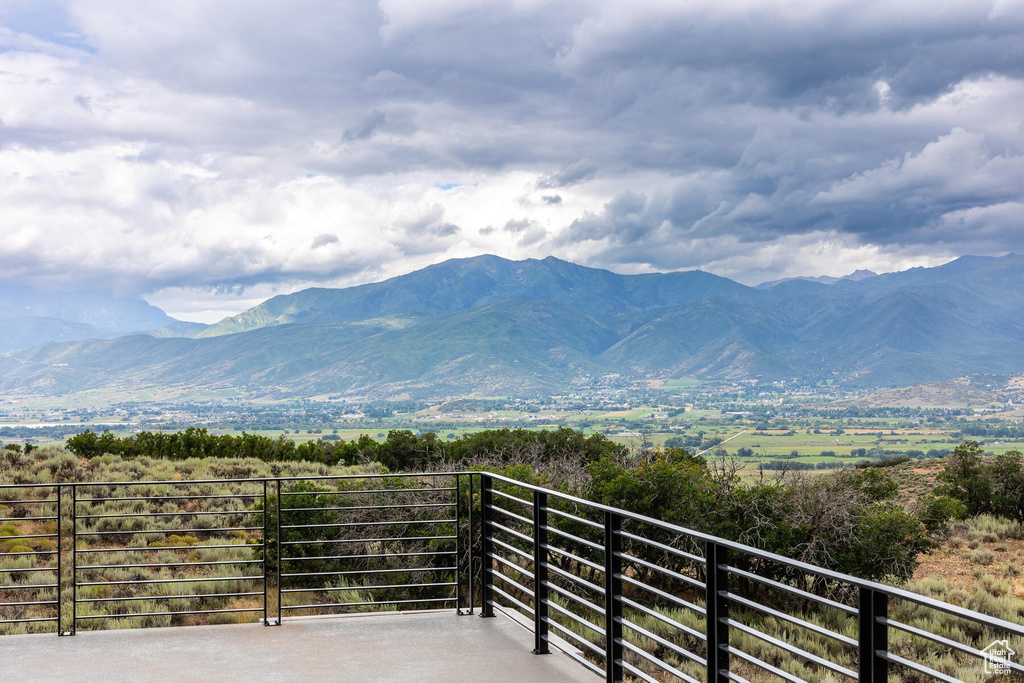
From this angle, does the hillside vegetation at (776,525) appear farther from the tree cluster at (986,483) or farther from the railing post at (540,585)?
the railing post at (540,585)

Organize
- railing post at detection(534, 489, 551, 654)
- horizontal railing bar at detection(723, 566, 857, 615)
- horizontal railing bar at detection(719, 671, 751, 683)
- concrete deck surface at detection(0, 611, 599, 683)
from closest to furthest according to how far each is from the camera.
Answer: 1. horizontal railing bar at detection(723, 566, 857, 615)
2. horizontal railing bar at detection(719, 671, 751, 683)
3. concrete deck surface at detection(0, 611, 599, 683)
4. railing post at detection(534, 489, 551, 654)

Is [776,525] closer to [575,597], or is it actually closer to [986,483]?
[575,597]

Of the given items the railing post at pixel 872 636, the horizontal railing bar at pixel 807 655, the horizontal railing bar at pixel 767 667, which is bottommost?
the horizontal railing bar at pixel 767 667

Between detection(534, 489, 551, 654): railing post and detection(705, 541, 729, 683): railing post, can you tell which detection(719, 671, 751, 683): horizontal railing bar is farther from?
detection(534, 489, 551, 654): railing post

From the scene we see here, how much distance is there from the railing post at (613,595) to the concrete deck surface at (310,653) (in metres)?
0.29

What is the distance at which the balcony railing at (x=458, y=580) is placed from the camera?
4223 millimetres

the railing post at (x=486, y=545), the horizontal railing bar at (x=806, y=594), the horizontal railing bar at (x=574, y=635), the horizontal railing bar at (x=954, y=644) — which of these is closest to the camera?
the horizontal railing bar at (x=954, y=644)

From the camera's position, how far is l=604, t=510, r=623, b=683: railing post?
13.0ft

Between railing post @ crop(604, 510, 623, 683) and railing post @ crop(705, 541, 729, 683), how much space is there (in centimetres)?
84

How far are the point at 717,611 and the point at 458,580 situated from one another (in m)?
2.90

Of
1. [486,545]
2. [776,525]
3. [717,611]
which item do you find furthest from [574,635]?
[776,525]

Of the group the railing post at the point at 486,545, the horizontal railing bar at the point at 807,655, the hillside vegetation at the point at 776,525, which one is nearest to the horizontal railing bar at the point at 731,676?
the horizontal railing bar at the point at 807,655

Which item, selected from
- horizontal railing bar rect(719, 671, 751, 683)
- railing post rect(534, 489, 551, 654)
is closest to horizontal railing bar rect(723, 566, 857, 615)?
horizontal railing bar rect(719, 671, 751, 683)

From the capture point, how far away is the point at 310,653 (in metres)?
4.92
